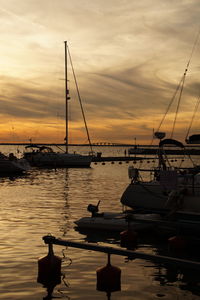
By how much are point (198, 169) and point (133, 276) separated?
10783 mm

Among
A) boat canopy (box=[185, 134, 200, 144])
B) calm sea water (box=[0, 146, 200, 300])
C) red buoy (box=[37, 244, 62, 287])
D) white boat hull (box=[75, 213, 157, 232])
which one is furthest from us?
boat canopy (box=[185, 134, 200, 144])

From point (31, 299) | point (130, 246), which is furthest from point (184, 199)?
point (31, 299)

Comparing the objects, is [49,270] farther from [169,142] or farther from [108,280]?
[169,142]

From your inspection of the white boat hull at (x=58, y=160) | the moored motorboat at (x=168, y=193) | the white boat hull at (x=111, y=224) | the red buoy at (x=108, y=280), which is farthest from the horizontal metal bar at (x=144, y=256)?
the white boat hull at (x=58, y=160)

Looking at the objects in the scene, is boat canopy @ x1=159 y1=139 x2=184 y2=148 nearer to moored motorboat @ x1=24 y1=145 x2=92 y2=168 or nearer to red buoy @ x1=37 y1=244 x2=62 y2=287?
red buoy @ x1=37 y1=244 x2=62 y2=287

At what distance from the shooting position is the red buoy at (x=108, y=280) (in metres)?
10.2

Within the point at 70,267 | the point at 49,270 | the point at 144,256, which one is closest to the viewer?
the point at 144,256

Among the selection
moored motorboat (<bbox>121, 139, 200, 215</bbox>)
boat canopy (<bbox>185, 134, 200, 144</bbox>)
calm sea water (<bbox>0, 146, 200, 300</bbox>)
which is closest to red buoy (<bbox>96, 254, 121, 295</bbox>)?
calm sea water (<bbox>0, 146, 200, 300</bbox>)

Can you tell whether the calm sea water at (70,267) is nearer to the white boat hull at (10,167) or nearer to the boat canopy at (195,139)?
the boat canopy at (195,139)

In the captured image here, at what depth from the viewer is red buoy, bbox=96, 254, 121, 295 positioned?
1019 cm

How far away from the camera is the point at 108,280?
10211 millimetres

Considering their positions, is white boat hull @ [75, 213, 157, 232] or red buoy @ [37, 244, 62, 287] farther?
white boat hull @ [75, 213, 157, 232]

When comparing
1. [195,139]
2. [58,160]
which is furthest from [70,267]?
[58,160]

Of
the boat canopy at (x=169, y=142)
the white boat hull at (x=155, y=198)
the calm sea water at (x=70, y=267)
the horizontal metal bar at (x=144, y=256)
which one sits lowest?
the calm sea water at (x=70, y=267)
